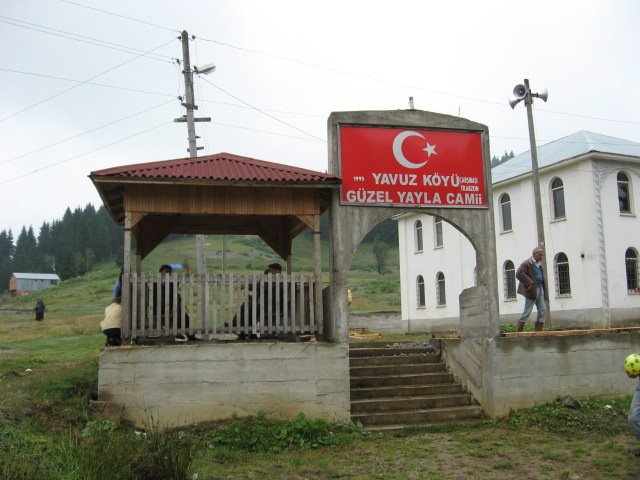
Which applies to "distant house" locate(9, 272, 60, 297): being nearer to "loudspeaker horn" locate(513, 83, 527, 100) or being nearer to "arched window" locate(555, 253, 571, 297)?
"arched window" locate(555, 253, 571, 297)

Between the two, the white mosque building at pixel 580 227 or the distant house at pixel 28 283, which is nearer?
the white mosque building at pixel 580 227

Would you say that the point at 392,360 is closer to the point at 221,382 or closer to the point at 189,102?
the point at 221,382

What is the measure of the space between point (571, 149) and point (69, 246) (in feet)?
346

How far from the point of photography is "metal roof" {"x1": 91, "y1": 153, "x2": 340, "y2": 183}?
406 inches

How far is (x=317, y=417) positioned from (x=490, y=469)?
10.3 ft

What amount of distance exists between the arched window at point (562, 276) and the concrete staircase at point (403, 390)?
15.2 metres

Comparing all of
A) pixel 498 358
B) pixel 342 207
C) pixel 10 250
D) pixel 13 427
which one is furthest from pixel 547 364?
pixel 10 250

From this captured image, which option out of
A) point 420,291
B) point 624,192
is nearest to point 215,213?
point 624,192

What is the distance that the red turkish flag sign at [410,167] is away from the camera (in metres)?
11.5

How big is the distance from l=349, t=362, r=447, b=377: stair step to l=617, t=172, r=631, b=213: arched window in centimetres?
1748

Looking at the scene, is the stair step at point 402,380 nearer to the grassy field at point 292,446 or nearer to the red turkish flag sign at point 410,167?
the grassy field at point 292,446

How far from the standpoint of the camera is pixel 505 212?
100ft

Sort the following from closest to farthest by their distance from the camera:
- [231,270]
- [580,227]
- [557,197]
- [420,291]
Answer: [580,227] → [557,197] → [420,291] → [231,270]

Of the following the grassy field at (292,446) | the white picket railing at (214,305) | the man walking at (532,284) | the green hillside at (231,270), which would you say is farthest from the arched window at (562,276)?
the green hillside at (231,270)
